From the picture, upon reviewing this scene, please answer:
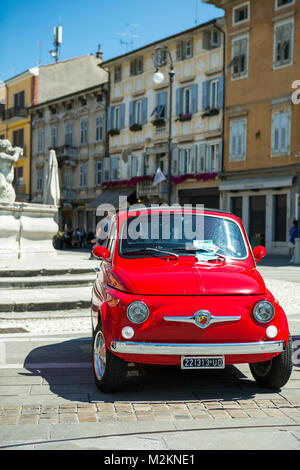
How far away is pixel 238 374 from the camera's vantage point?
6652mm

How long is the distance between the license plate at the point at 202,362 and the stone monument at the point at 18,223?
36.9 ft

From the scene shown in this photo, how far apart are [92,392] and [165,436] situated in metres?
1.48

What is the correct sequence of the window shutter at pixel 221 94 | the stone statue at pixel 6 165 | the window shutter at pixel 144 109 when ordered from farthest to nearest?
the window shutter at pixel 144 109 < the window shutter at pixel 221 94 < the stone statue at pixel 6 165

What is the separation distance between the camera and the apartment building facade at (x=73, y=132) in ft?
161

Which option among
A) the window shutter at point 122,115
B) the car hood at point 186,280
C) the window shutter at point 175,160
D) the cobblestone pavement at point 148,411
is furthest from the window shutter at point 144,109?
the cobblestone pavement at point 148,411

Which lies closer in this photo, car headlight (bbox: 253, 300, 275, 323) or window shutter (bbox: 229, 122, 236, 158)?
car headlight (bbox: 253, 300, 275, 323)

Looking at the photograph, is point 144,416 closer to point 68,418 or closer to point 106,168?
point 68,418

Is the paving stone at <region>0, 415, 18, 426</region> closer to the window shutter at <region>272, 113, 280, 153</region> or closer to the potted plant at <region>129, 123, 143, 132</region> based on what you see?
the window shutter at <region>272, 113, 280, 153</region>

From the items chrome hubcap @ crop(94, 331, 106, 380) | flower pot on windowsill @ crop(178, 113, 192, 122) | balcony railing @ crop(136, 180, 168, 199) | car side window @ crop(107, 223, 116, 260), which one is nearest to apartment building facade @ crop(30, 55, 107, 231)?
balcony railing @ crop(136, 180, 168, 199)

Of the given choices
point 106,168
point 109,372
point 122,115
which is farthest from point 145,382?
point 106,168

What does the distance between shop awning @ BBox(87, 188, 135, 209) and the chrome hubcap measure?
119 ft

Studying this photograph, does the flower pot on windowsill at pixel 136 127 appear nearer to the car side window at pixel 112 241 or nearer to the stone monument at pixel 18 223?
the stone monument at pixel 18 223

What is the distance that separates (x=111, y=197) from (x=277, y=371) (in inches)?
1572

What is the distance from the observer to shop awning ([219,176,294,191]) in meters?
32.6
